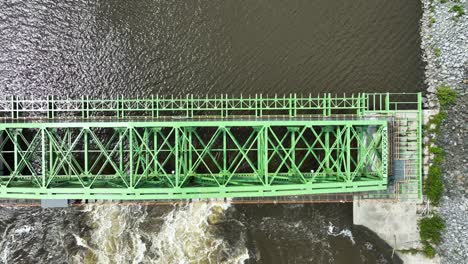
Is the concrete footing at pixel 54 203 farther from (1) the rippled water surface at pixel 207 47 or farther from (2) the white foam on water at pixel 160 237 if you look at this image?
(1) the rippled water surface at pixel 207 47

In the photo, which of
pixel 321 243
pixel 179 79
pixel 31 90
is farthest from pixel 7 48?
pixel 321 243

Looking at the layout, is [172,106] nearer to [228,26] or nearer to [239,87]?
[239,87]

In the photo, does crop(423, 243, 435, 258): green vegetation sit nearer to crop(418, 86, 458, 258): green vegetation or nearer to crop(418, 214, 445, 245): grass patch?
crop(418, 86, 458, 258): green vegetation

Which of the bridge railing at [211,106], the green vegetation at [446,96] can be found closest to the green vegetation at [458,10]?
the green vegetation at [446,96]

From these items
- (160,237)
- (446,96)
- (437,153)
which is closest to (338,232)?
(437,153)

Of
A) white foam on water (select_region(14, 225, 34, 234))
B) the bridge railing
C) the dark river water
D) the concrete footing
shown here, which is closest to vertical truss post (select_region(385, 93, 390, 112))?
the bridge railing
